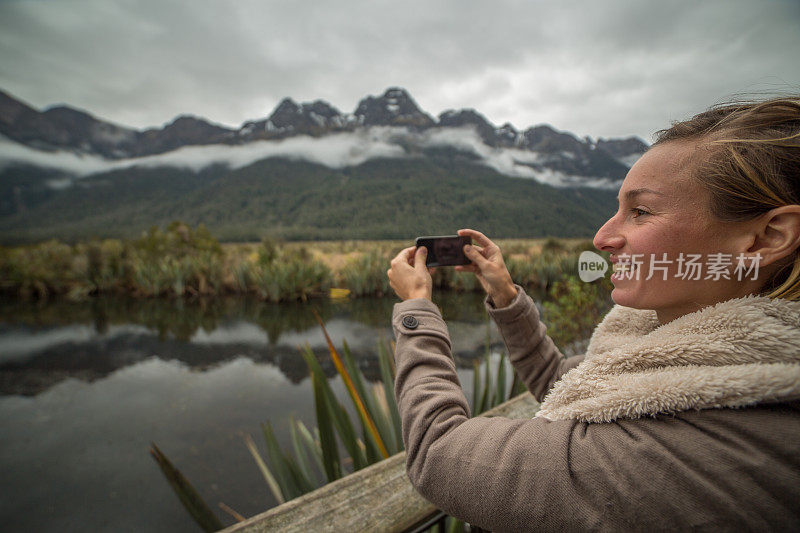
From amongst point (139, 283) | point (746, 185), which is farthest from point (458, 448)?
point (139, 283)

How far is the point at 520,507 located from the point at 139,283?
9.04m

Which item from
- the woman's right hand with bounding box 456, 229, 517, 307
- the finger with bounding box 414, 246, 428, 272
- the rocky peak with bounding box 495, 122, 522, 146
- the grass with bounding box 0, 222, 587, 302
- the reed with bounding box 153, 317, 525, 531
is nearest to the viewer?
the finger with bounding box 414, 246, 428, 272

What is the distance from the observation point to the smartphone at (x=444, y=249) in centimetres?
92

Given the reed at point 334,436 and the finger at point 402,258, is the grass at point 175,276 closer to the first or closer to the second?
the reed at point 334,436

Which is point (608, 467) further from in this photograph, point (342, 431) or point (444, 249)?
point (342, 431)

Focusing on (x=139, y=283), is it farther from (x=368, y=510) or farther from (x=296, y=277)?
(x=368, y=510)

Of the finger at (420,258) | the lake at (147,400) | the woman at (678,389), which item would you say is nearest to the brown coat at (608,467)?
the woman at (678,389)

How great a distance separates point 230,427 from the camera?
274 cm

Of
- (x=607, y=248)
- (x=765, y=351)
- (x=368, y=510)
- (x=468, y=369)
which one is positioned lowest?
(x=468, y=369)

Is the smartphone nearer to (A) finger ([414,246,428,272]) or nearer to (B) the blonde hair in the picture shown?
(A) finger ([414,246,428,272])

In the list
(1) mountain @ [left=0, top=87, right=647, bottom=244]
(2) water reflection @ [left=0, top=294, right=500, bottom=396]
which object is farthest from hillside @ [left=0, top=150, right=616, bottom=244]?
(2) water reflection @ [left=0, top=294, right=500, bottom=396]

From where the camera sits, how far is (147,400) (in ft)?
10.3

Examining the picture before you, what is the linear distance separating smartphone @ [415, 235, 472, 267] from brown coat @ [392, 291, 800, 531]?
39 cm

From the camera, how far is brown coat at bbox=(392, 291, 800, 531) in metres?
0.35
